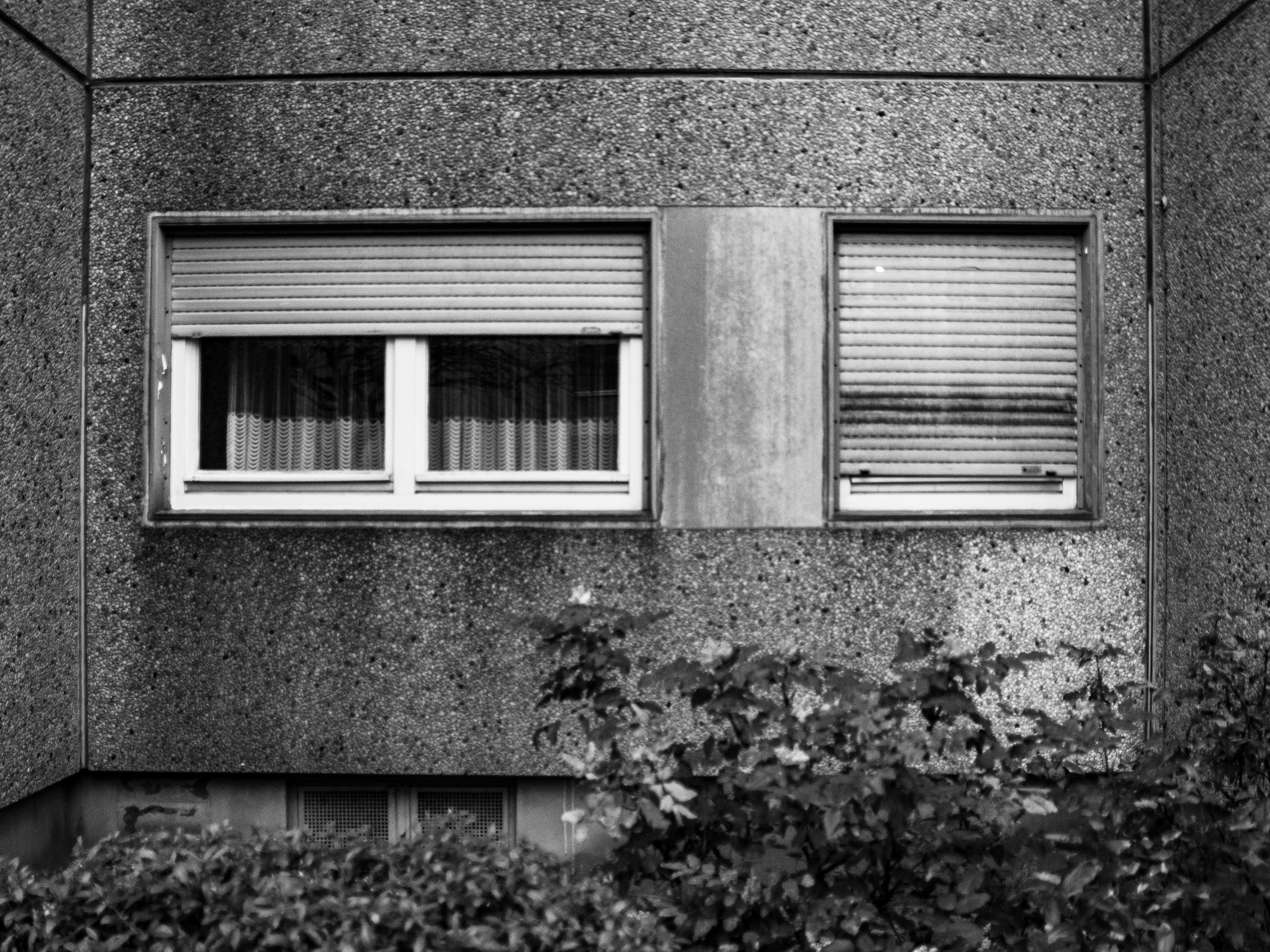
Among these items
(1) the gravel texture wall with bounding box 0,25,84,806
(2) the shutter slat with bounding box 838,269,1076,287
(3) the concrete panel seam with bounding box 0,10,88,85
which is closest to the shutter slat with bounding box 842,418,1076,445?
(2) the shutter slat with bounding box 838,269,1076,287

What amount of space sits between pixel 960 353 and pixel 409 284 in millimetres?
2210

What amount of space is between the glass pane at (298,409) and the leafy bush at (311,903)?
206 centimetres

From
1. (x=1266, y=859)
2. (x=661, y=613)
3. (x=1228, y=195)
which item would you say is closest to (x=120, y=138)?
(x=661, y=613)

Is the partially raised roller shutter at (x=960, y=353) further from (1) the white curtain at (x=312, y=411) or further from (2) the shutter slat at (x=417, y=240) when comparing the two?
(1) the white curtain at (x=312, y=411)

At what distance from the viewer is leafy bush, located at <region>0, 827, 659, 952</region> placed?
2441mm

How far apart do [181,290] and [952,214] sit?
121 inches

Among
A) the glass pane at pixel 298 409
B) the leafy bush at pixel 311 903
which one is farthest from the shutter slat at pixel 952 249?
the leafy bush at pixel 311 903

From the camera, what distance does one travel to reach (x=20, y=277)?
13.7 ft

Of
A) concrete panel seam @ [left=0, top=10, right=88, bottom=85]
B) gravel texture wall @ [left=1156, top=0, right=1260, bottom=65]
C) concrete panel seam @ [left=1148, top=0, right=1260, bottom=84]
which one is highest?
gravel texture wall @ [left=1156, top=0, right=1260, bottom=65]

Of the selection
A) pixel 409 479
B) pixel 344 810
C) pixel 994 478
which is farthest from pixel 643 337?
pixel 344 810

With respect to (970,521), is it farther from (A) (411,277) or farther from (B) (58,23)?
(B) (58,23)

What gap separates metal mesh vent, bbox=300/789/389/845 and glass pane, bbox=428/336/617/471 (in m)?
1.33

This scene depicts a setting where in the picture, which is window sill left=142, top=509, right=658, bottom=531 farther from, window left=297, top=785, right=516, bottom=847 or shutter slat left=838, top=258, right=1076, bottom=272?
shutter slat left=838, top=258, right=1076, bottom=272

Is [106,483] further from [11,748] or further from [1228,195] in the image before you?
[1228,195]
